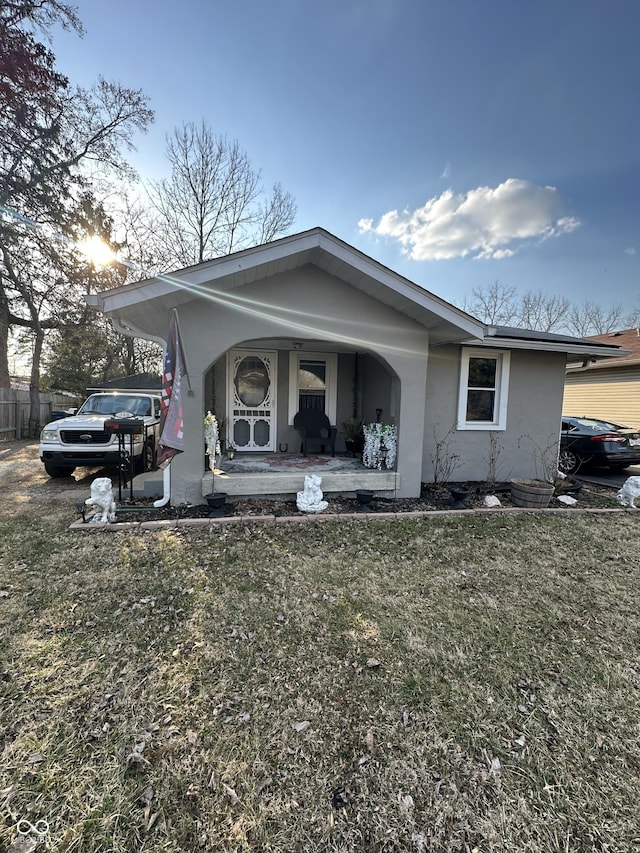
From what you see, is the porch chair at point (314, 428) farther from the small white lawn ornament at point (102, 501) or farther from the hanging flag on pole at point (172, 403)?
the small white lawn ornament at point (102, 501)

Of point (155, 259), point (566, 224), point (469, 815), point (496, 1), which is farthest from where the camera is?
point (155, 259)

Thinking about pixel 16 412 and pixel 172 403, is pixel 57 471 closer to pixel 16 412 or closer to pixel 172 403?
pixel 172 403

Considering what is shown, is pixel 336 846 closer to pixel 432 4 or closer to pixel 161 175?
pixel 432 4

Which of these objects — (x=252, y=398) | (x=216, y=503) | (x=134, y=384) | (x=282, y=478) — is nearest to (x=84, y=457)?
(x=252, y=398)

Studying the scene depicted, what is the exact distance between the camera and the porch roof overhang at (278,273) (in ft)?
14.8

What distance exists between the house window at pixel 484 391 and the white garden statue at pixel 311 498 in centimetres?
328

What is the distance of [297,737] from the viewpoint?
1.99m

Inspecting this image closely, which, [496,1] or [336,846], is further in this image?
[496,1]

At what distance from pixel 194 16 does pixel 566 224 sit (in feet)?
41.4

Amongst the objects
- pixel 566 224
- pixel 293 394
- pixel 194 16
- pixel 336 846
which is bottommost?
pixel 336 846

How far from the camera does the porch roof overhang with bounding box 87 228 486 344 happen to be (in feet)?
14.8

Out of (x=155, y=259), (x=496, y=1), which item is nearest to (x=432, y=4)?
(x=496, y=1)

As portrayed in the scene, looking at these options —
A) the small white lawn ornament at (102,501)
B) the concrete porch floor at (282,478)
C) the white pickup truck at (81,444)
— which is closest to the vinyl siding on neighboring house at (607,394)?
the concrete porch floor at (282,478)

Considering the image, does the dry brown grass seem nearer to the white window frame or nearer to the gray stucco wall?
the gray stucco wall
